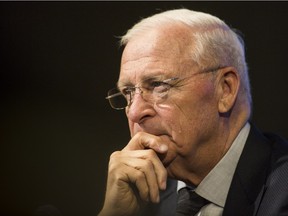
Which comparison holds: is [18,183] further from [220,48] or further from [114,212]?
[220,48]

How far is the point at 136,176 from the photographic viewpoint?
1.31 meters

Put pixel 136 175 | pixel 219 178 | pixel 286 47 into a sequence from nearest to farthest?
pixel 136 175
pixel 219 178
pixel 286 47

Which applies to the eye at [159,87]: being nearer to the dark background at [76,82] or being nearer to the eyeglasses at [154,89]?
the eyeglasses at [154,89]

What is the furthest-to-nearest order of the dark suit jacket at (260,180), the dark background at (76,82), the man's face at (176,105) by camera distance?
the dark background at (76,82) < the man's face at (176,105) < the dark suit jacket at (260,180)

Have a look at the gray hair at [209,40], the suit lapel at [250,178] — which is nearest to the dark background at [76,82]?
A: the gray hair at [209,40]

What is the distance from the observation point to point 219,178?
143 centimetres

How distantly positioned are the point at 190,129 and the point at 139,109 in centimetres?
17

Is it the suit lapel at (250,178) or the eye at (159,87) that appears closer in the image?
the suit lapel at (250,178)

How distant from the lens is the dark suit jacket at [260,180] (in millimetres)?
1252

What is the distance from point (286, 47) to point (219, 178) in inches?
25.1

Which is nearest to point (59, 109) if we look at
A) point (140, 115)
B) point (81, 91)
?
point (81, 91)

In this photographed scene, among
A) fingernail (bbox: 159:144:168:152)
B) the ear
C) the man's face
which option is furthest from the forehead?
fingernail (bbox: 159:144:168:152)

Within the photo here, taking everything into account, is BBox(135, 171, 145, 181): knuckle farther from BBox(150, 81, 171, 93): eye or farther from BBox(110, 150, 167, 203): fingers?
BBox(150, 81, 171, 93): eye

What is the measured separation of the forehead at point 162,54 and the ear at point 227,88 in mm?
120
